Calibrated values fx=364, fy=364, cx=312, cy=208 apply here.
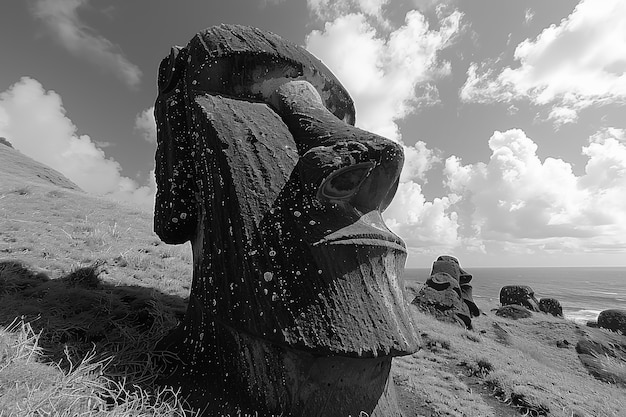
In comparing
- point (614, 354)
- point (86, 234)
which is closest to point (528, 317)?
point (614, 354)

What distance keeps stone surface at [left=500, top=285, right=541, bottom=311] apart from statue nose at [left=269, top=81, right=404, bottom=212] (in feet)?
94.6

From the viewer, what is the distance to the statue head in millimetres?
2162

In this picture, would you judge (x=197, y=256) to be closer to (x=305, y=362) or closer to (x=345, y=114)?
(x=305, y=362)

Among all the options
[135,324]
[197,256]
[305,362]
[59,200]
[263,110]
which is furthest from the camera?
[59,200]

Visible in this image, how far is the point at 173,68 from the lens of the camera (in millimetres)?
3385

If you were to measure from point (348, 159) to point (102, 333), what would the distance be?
2526mm

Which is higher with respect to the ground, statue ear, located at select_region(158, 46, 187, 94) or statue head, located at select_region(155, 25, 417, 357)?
statue ear, located at select_region(158, 46, 187, 94)

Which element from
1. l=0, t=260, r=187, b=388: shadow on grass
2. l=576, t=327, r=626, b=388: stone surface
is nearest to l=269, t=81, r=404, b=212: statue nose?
l=0, t=260, r=187, b=388: shadow on grass

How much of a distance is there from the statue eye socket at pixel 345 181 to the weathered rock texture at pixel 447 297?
15.4 m

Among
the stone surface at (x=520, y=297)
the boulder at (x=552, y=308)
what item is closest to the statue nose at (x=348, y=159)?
the stone surface at (x=520, y=297)

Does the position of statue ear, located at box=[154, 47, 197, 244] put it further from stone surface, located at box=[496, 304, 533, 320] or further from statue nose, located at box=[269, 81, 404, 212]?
stone surface, located at box=[496, 304, 533, 320]

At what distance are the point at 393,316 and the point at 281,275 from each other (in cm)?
74

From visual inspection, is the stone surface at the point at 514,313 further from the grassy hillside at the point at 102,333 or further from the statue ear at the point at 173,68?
the statue ear at the point at 173,68

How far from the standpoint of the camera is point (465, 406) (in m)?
3.67
